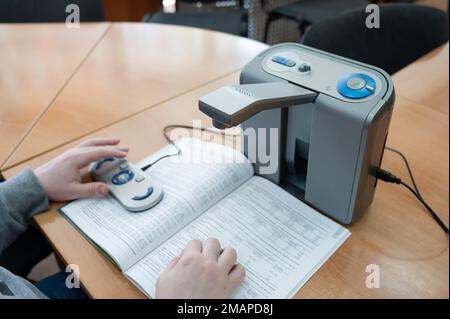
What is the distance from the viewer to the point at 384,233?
70cm

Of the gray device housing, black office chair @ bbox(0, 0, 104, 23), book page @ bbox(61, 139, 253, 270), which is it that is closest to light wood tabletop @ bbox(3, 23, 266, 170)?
black office chair @ bbox(0, 0, 104, 23)

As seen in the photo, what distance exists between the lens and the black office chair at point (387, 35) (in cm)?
116

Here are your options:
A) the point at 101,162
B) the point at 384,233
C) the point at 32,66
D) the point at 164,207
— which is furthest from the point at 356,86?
the point at 32,66

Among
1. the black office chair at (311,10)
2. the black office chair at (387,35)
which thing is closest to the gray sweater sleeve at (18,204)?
the black office chair at (387,35)

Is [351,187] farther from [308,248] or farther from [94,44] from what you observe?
[94,44]

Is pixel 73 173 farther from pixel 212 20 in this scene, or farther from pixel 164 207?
pixel 212 20

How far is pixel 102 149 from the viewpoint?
0.76m

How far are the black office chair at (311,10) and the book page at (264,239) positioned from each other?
1523 mm

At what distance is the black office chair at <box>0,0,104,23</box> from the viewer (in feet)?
2.87

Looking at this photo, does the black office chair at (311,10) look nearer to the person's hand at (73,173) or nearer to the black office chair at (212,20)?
the black office chair at (212,20)

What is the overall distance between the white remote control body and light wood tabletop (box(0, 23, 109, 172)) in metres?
0.22

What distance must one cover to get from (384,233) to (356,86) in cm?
26

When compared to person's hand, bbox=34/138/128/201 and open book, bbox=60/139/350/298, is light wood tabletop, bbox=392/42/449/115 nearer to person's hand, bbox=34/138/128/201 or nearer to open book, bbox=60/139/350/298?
open book, bbox=60/139/350/298

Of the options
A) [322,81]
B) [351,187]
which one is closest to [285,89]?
[322,81]
